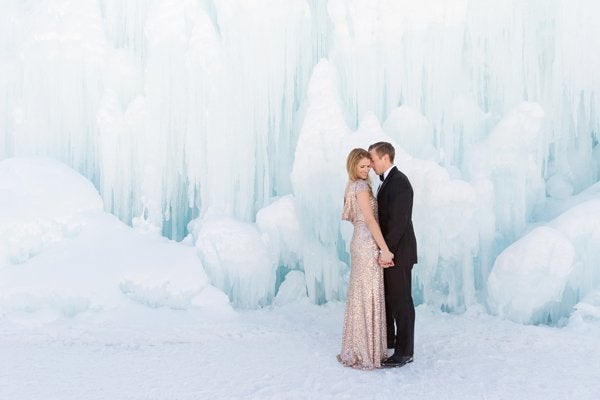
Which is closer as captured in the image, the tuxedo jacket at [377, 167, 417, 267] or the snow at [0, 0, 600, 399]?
the tuxedo jacket at [377, 167, 417, 267]

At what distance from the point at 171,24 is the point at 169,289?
3.44 metres

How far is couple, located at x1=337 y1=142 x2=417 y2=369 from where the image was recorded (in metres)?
4.23

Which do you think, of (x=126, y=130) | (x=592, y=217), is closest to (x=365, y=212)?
(x=592, y=217)

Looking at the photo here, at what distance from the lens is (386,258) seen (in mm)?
4195

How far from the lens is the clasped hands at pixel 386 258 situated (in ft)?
13.8

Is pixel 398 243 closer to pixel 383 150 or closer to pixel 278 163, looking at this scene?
pixel 383 150

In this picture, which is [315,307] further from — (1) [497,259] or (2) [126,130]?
(2) [126,130]

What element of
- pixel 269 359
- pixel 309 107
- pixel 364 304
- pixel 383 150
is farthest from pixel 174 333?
pixel 309 107

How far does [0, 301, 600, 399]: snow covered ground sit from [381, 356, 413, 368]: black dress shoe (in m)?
0.06

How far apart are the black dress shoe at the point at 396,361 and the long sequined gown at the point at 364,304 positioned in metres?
0.06

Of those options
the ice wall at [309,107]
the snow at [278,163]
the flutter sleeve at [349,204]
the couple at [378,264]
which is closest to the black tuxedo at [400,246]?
the couple at [378,264]

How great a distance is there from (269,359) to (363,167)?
5.71 feet

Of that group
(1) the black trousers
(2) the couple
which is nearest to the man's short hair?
(2) the couple

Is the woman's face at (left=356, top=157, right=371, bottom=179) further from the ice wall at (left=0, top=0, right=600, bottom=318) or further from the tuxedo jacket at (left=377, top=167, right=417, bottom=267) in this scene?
the ice wall at (left=0, top=0, right=600, bottom=318)
